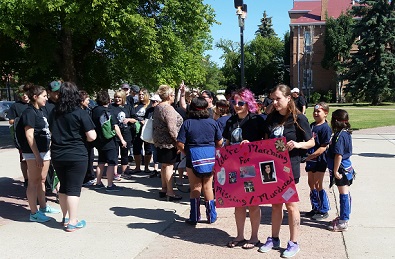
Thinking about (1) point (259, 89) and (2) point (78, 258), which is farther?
(1) point (259, 89)

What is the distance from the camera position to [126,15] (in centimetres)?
1481

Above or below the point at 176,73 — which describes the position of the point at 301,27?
above

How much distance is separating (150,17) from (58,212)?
12.7 metres

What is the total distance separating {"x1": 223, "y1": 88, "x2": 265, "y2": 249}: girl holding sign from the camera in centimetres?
457

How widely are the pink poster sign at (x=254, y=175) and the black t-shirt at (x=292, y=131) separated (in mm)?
135

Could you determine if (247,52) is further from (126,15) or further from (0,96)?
(126,15)

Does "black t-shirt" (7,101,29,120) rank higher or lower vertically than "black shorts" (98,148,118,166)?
higher

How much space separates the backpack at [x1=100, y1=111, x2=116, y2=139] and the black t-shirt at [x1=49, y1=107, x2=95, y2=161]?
7.29ft

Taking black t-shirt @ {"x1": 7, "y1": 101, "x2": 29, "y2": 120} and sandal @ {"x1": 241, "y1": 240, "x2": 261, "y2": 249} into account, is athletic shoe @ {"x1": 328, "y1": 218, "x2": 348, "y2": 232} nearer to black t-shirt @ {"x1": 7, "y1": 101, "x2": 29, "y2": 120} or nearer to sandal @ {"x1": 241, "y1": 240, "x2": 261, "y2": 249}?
sandal @ {"x1": 241, "y1": 240, "x2": 261, "y2": 249}

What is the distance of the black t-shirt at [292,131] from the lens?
170 inches

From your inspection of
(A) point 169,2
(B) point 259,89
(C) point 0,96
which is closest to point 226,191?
(A) point 169,2

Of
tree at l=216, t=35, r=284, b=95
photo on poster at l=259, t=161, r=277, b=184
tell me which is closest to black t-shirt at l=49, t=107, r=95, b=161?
photo on poster at l=259, t=161, r=277, b=184

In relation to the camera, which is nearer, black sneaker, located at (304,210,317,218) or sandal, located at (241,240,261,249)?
sandal, located at (241,240,261,249)

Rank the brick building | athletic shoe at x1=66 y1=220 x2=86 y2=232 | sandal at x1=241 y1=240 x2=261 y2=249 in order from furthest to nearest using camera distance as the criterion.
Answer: the brick building, athletic shoe at x1=66 y1=220 x2=86 y2=232, sandal at x1=241 y1=240 x2=261 y2=249
